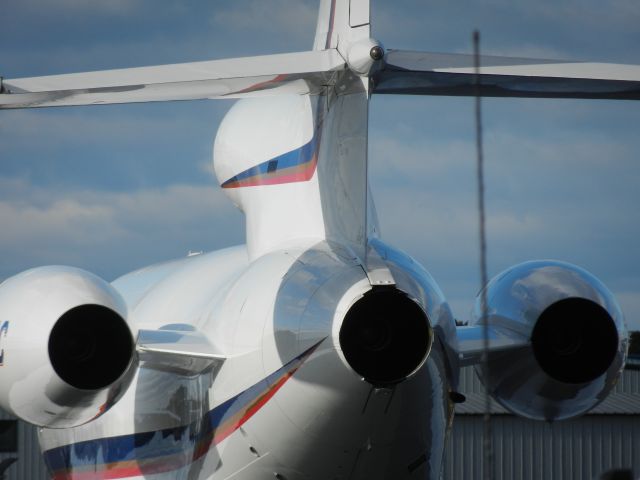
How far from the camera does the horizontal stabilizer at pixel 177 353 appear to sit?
9.30m

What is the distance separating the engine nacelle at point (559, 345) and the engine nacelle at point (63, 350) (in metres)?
3.14

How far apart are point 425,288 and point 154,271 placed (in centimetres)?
660

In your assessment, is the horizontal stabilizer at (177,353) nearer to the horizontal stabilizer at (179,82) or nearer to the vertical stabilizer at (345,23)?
the horizontal stabilizer at (179,82)

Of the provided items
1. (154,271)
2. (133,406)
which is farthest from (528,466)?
(133,406)

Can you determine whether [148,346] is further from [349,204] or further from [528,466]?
[528,466]

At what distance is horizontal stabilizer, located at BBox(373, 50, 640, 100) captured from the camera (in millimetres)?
8477

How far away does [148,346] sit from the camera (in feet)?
30.5

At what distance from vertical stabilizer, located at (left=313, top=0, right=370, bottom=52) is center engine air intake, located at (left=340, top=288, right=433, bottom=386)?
207 cm

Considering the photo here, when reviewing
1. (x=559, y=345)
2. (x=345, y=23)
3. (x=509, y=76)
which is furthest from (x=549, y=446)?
(x=509, y=76)

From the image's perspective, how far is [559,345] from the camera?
9.54m

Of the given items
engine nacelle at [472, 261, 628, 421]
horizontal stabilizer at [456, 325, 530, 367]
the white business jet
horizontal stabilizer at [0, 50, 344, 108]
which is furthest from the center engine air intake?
engine nacelle at [472, 261, 628, 421]

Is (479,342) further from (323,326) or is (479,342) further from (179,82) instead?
(179,82)

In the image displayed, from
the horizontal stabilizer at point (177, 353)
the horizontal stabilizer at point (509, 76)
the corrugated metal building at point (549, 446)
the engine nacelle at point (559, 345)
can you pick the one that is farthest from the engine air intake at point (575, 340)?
the corrugated metal building at point (549, 446)

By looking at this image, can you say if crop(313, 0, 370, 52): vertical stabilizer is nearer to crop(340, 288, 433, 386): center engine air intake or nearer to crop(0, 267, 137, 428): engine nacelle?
crop(340, 288, 433, 386): center engine air intake
